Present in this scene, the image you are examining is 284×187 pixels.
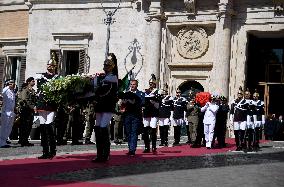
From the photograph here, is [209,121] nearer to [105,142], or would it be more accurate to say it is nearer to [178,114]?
[178,114]

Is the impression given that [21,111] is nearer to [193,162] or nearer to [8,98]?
[8,98]

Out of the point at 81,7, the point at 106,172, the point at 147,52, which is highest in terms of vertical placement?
the point at 81,7

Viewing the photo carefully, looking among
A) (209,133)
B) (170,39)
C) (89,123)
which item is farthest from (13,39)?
(209,133)

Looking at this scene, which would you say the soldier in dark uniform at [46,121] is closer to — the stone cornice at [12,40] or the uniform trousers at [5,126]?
the uniform trousers at [5,126]

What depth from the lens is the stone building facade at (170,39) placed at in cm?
2317

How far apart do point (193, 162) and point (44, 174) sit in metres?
3.82

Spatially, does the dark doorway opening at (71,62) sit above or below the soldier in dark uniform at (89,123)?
above

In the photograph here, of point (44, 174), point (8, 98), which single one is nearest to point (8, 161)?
point (44, 174)

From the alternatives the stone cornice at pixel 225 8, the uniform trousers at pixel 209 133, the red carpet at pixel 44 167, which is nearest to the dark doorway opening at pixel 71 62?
the stone cornice at pixel 225 8

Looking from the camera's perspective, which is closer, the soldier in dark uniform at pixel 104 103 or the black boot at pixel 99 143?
the soldier in dark uniform at pixel 104 103

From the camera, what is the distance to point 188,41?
24484 mm

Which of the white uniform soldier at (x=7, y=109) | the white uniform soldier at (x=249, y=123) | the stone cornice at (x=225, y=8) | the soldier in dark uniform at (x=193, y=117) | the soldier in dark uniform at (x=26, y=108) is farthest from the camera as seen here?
the stone cornice at (x=225, y=8)

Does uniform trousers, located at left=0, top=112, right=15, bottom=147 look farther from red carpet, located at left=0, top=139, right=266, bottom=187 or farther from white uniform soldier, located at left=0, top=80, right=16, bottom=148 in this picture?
red carpet, located at left=0, top=139, right=266, bottom=187

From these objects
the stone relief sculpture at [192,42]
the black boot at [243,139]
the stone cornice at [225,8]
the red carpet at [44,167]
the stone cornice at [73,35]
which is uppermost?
the stone cornice at [225,8]
